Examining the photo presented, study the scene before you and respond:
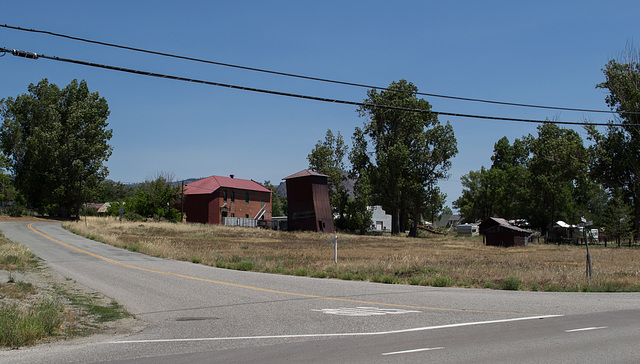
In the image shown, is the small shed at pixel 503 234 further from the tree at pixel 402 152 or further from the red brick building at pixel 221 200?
the red brick building at pixel 221 200

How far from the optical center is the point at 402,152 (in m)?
72.2

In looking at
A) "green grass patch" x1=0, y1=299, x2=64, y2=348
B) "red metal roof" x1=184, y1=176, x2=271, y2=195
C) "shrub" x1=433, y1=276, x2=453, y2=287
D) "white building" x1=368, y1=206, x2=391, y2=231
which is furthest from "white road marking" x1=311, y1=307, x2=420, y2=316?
"white building" x1=368, y1=206, x2=391, y2=231

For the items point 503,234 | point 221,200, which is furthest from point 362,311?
point 221,200

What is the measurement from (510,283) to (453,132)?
63.6 metres

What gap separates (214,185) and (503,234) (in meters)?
45.5

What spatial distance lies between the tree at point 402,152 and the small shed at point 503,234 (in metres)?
17.5

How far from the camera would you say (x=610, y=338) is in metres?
7.84

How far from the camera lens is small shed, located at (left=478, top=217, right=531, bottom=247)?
54469 mm

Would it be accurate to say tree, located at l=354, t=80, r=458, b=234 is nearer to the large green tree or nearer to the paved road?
the large green tree

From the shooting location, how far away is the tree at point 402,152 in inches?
2889

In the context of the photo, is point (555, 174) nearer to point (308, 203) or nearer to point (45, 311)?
point (308, 203)

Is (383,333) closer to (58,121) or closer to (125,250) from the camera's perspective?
(125,250)

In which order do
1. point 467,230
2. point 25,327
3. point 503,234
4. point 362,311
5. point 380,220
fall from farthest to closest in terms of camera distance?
point 380,220 < point 467,230 < point 503,234 < point 362,311 < point 25,327

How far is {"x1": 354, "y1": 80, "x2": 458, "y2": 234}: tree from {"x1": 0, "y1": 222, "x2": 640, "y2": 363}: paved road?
2230 inches
